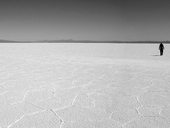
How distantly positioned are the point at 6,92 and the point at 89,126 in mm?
1937

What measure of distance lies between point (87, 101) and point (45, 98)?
0.72m

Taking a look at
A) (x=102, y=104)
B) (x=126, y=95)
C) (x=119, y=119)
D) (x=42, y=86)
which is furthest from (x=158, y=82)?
(x=42, y=86)

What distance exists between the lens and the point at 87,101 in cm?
287

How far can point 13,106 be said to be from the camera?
8.53 feet

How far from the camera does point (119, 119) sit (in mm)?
2201

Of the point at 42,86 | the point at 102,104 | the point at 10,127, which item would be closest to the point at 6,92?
the point at 42,86

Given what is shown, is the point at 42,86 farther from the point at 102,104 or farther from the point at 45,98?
the point at 102,104

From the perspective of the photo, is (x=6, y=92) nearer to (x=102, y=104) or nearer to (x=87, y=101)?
(x=87, y=101)

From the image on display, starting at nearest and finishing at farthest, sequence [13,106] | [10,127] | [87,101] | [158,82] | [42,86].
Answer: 1. [10,127]
2. [13,106]
3. [87,101]
4. [42,86]
5. [158,82]

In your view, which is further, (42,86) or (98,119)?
(42,86)

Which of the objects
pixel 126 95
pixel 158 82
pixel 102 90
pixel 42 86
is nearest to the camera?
pixel 126 95

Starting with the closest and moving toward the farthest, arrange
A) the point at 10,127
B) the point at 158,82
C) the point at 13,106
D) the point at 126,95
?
the point at 10,127, the point at 13,106, the point at 126,95, the point at 158,82

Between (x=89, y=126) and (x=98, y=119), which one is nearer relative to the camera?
(x=89, y=126)

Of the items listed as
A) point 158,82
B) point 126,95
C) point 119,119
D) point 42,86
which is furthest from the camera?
point 158,82
